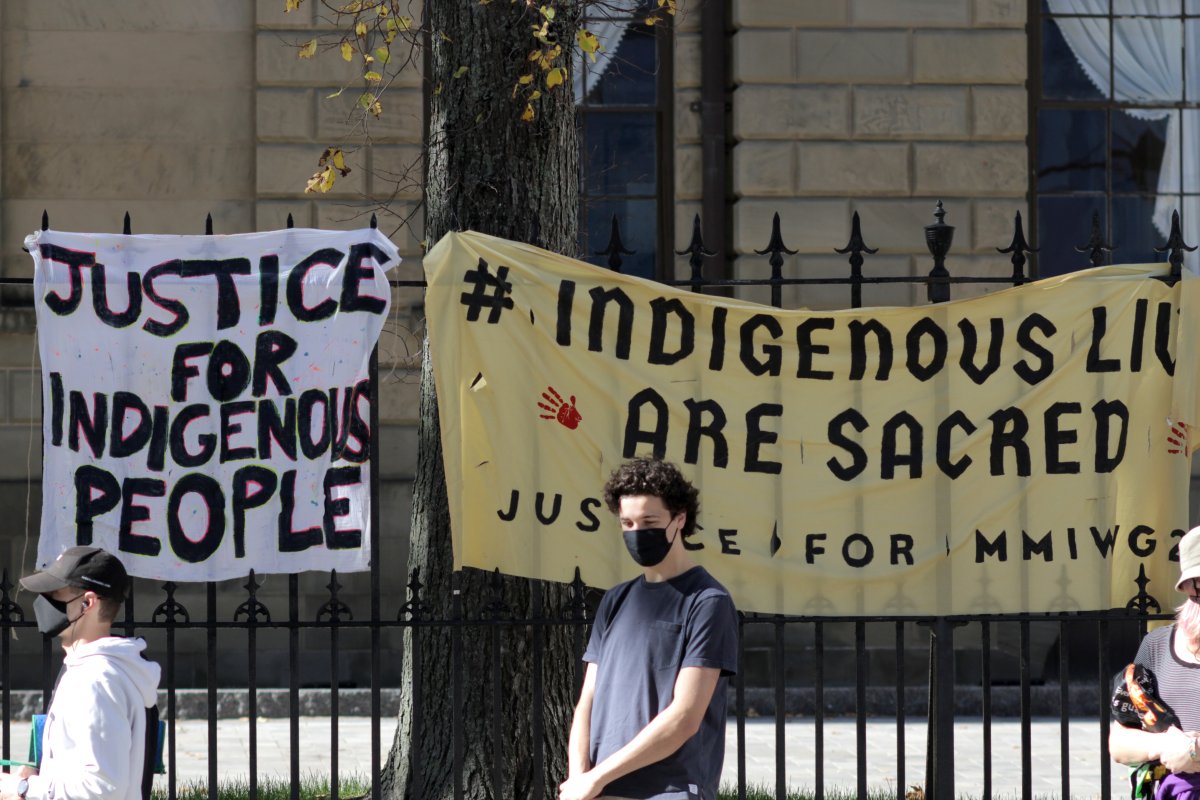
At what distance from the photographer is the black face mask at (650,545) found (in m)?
4.60

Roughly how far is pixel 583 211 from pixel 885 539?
6.49m

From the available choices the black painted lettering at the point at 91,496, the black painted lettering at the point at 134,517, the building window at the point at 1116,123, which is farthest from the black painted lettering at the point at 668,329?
the building window at the point at 1116,123

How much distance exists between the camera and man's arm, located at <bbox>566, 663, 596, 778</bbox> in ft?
15.1

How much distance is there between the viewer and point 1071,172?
13.1 metres

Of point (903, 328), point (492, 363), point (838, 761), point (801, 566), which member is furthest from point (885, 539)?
point (838, 761)

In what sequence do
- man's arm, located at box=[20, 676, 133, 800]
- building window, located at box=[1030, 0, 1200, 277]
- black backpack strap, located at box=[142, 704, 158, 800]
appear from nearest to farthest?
man's arm, located at box=[20, 676, 133, 800], black backpack strap, located at box=[142, 704, 158, 800], building window, located at box=[1030, 0, 1200, 277]

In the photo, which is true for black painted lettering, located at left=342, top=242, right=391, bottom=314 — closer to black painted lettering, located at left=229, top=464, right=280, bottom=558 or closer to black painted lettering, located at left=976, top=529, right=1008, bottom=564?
black painted lettering, located at left=229, top=464, right=280, bottom=558

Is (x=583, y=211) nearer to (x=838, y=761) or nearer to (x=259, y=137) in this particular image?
(x=259, y=137)

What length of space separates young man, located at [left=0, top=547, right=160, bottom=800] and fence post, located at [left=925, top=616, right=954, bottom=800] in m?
3.68

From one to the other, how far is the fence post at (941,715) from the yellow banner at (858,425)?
0.40ft

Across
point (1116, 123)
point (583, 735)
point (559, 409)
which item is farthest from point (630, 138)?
point (583, 735)

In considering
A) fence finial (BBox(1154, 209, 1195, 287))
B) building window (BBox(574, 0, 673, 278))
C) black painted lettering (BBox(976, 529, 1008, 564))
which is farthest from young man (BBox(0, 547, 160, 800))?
building window (BBox(574, 0, 673, 278))

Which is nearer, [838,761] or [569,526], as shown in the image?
[569,526]

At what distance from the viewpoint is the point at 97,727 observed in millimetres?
3879
